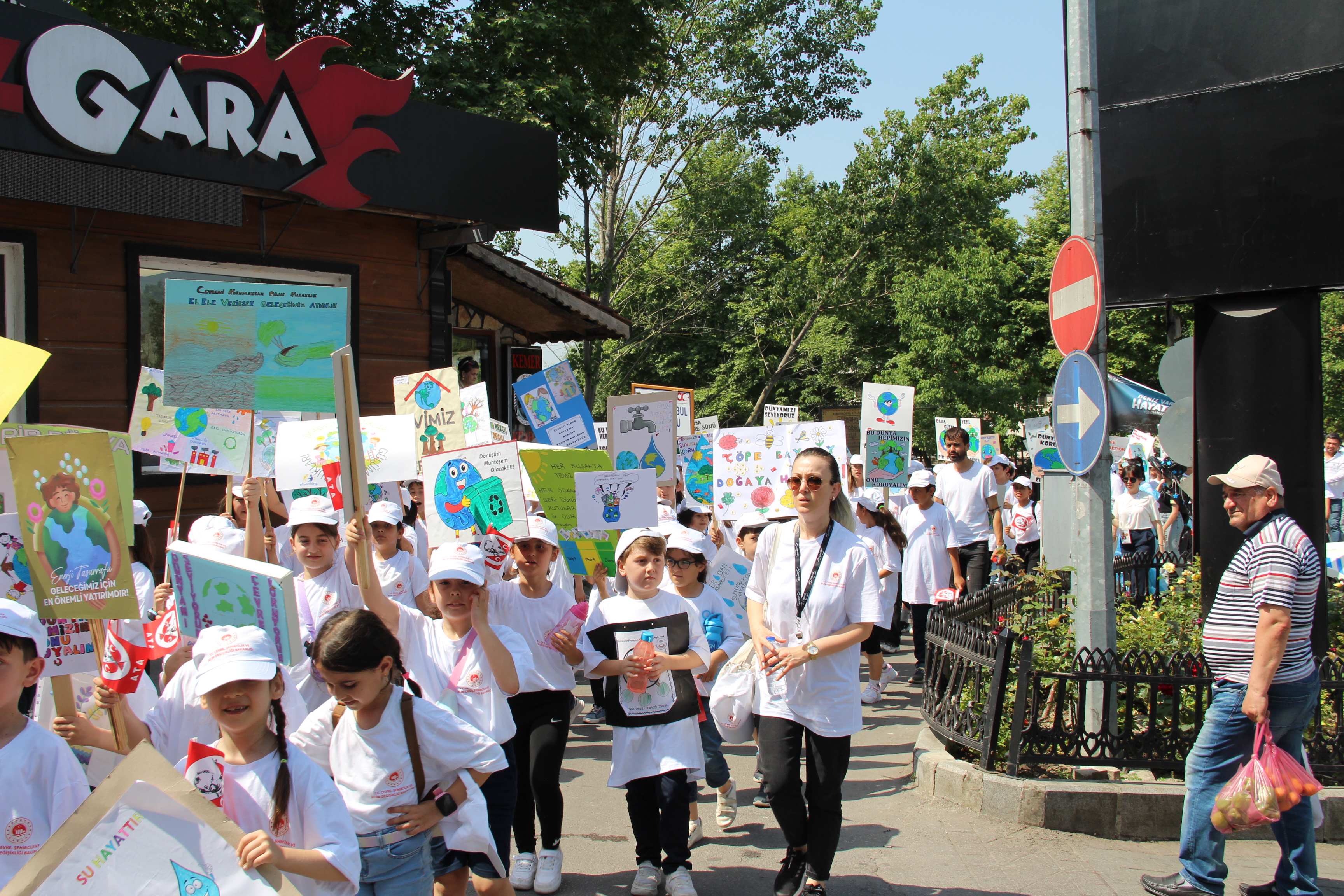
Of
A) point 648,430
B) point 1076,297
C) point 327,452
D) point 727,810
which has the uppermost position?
point 1076,297

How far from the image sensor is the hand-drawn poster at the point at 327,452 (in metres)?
6.14

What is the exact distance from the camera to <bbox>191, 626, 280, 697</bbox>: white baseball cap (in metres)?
2.75

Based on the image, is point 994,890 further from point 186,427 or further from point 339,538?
point 186,427

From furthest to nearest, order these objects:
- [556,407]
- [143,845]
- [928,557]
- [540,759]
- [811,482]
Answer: [928,557], [556,407], [540,759], [811,482], [143,845]

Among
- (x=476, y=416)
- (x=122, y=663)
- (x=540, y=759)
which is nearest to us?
(x=122, y=663)

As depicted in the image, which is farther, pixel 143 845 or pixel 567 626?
pixel 567 626

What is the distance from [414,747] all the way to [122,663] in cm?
128

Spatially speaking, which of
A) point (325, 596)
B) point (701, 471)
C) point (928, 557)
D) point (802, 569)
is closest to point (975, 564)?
point (928, 557)

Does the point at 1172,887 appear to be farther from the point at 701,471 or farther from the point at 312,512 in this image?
the point at 701,471

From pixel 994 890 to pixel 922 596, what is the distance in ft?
16.2

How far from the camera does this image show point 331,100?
8656 millimetres

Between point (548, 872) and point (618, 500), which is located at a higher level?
point (618, 500)

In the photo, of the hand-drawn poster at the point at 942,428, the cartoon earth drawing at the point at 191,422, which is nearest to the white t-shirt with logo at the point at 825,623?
the cartoon earth drawing at the point at 191,422

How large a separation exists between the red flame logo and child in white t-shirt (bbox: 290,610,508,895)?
246 inches
